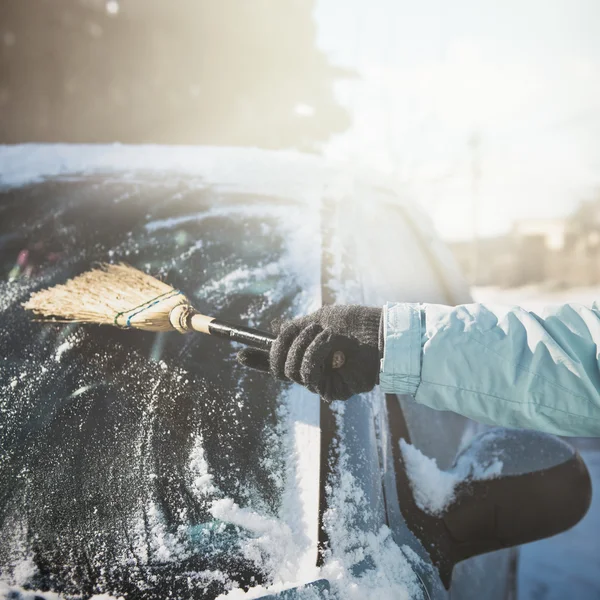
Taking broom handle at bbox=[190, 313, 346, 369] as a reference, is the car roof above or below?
above

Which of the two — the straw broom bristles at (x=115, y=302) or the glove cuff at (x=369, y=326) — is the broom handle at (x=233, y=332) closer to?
the straw broom bristles at (x=115, y=302)

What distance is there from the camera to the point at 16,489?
101 centimetres

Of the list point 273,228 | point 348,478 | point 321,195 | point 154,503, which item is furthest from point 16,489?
point 321,195

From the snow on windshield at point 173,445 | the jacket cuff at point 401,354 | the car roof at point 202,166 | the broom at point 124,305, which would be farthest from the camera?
the car roof at point 202,166

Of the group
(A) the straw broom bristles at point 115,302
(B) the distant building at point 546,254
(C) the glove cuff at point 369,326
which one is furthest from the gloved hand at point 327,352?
(B) the distant building at point 546,254

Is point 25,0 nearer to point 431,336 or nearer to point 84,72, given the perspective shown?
point 84,72

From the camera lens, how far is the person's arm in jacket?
3.51 feet

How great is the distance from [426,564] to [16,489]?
1.01 meters

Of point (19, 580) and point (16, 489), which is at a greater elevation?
point (16, 489)

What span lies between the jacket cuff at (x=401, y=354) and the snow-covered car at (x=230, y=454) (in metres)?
0.11

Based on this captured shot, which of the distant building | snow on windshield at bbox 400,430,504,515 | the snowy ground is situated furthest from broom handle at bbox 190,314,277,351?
the distant building

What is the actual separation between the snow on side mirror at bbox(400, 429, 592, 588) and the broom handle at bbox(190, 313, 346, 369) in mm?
439

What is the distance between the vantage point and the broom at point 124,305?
131cm

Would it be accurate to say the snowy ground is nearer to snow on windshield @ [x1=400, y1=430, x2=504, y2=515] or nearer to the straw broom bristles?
snow on windshield @ [x1=400, y1=430, x2=504, y2=515]
